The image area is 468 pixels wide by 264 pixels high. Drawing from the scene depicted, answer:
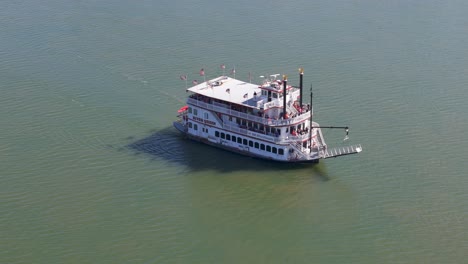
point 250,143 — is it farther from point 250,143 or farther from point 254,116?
point 254,116

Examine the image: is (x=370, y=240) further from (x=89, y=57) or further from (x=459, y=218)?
(x=89, y=57)

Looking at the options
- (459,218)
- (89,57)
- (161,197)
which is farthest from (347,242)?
(89,57)

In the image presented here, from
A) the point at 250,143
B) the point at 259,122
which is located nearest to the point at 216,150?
the point at 250,143

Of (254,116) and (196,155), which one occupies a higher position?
(254,116)

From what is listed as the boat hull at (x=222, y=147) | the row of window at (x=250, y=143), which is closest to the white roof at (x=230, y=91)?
the row of window at (x=250, y=143)

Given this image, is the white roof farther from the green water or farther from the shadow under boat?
the green water
